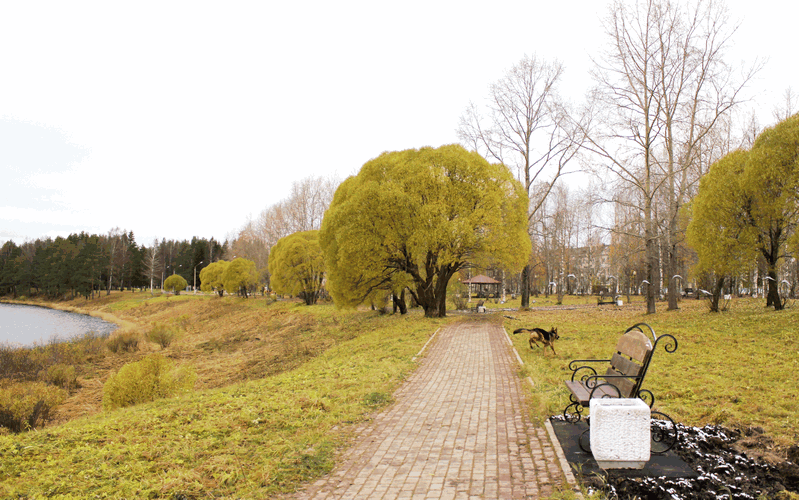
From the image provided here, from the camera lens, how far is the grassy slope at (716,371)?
543cm

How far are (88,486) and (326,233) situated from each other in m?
17.9

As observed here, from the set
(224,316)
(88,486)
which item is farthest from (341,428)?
(224,316)

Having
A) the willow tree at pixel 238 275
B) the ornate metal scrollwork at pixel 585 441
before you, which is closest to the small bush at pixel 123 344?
the ornate metal scrollwork at pixel 585 441

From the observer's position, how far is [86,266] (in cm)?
6116

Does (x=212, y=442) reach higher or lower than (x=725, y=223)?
lower

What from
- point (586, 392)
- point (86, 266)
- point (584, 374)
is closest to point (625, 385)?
point (586, 392)

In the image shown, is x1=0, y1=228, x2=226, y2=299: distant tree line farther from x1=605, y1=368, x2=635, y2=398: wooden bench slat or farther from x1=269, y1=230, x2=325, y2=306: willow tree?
x1=605, y1=368, x2=635, y2=398: wooden bench slat

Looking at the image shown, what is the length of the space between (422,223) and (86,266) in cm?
6236

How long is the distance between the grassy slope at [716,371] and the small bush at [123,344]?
19.0 m

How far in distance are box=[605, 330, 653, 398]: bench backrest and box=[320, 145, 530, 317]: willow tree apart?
13.9 metres

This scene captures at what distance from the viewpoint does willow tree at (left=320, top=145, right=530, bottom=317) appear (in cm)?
1964

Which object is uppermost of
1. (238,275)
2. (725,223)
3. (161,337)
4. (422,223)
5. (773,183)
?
(773,183)

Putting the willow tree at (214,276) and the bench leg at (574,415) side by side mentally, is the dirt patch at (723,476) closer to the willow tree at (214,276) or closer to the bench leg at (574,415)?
the bench leg at (574,415)

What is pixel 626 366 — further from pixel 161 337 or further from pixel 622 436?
pixel 161 337
